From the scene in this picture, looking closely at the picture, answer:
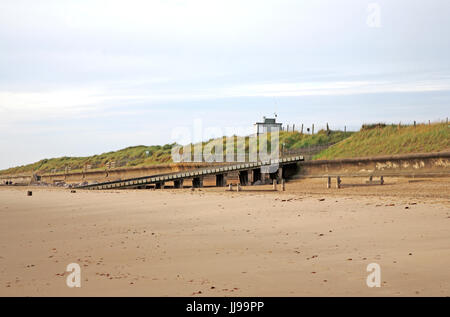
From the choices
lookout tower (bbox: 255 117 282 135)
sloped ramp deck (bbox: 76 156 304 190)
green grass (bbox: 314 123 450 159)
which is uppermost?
lookout tower (bbox: 255 117 282 135)

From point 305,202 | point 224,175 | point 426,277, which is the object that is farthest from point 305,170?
point 426,277

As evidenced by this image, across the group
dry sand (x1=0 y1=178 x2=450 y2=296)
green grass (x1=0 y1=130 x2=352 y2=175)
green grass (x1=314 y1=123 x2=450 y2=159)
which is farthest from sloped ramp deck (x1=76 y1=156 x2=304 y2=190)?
dry sand (x1=0 y1=178 x2=450 y2=296)

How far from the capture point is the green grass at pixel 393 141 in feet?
133

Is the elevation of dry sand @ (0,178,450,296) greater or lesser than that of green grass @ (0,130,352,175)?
lesser

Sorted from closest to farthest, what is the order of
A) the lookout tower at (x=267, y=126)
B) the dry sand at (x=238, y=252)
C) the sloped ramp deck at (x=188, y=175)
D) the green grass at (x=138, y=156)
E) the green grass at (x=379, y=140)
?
the dry sand at (x=238, y=252) < the green grass at (x=379, y=140) < the sloped ramp deck at (x=188, y=175) < the green grass at (x=138, y=156) < the lookout tower at (x=267, y=126)

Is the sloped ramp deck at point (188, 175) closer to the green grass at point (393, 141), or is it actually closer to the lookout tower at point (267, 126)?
the green grass at point (393, 141)

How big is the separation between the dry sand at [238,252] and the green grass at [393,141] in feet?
87.5

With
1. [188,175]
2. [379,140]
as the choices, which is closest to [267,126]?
[379,140]

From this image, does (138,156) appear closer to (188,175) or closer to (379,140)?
(188,175)

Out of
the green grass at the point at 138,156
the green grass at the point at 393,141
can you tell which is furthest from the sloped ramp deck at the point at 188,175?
the green grass at the point at 138,156

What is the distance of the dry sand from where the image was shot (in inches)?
270

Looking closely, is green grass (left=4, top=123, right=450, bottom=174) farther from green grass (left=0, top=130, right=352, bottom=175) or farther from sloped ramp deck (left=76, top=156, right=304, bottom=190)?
sloped ramp deck (left=76, top=156, right=304, bottom=190)

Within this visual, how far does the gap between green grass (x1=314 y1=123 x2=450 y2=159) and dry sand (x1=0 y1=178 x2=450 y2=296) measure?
1050 inches
